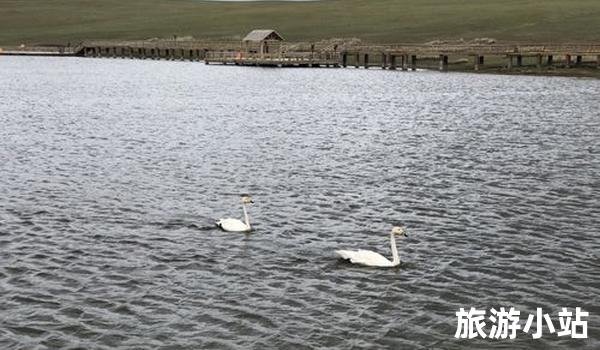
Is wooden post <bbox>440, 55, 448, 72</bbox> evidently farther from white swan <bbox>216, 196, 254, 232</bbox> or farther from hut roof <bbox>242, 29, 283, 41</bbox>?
white swan <bbox>216, 196, 254, 232</bbox>

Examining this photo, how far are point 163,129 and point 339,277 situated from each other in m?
28.4

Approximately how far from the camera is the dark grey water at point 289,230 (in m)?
14.7

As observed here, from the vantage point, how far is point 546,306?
50.9 feet

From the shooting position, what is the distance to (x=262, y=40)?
4572 inches

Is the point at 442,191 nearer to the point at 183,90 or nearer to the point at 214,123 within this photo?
the point at 214,123

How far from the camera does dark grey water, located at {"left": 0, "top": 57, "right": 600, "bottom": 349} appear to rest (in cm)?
1474

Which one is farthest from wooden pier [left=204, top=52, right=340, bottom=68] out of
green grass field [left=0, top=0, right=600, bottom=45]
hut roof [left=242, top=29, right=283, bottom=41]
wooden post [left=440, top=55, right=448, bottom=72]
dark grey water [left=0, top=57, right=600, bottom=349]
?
dark grey water [left=0, top=57, right=600, bottom=349]

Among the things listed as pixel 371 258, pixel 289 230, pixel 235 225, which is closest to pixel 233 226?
pixel 235 225

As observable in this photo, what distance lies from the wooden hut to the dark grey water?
229ft

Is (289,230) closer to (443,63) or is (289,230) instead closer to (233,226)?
(233,226)

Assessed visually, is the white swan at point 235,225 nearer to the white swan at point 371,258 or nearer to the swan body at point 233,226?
the swan body at point 233,226

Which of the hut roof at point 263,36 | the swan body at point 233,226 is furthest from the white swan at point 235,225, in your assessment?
the hut roof at point 263,36

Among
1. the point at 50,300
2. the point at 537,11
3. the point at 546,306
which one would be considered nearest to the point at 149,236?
the point at 50,300

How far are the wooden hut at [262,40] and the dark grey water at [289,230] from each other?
69946 millimetres
